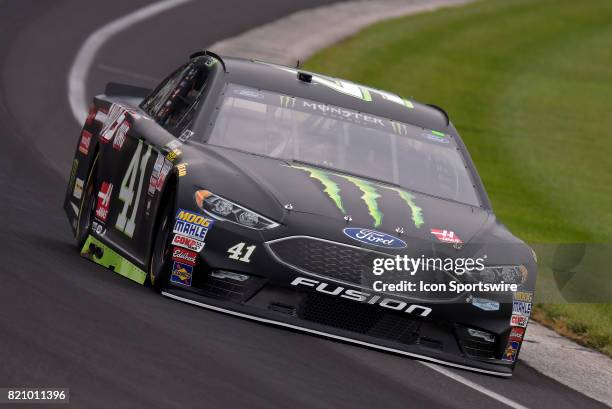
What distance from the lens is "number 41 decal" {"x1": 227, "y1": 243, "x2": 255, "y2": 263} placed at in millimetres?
8266

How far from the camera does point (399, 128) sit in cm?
1010

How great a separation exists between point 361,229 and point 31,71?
534 inches

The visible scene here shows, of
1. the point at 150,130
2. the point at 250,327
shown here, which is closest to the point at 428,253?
the point at 250,327

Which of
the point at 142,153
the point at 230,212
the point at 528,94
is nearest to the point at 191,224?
the point at 230,212

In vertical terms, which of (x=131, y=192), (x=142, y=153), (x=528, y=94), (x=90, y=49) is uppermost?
(x=142, y=153)

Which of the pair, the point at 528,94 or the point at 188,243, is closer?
the point at 188,243

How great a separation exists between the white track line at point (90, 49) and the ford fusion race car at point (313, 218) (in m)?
8.29

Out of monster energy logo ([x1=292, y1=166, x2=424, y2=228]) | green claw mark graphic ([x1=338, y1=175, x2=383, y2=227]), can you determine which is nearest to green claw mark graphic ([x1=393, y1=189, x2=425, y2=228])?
monster energy logo ([x1=292, y1=166, x2=424, y2=228])

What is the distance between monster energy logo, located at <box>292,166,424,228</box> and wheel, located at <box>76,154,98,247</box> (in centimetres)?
205

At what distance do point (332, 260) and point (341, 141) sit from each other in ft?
5.41

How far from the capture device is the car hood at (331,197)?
850cm

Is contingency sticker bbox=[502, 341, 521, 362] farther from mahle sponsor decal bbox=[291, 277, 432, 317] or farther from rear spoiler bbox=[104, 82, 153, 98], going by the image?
rear spoiler bbox=[104, 82, 153, 98]

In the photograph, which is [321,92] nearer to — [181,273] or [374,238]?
[374,238]

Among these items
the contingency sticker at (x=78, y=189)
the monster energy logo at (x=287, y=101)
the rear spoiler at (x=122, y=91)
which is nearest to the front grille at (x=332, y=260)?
the monster energy logo at (x=287, y=101)
